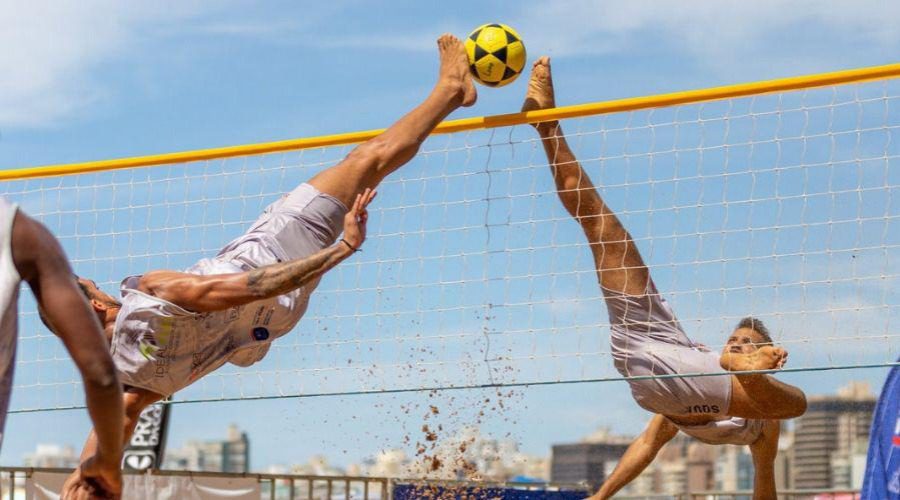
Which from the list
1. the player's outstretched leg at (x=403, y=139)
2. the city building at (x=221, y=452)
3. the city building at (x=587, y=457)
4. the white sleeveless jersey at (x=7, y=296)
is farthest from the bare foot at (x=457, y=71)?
the city building at (x=221, y=452)

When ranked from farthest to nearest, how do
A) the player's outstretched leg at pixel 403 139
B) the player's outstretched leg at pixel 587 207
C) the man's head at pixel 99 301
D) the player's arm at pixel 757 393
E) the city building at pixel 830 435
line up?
the city building at pixel 830 435 < the player's outstretched leg at pixel 587 207 < the player's outstretched leg at pixel 403 139 < the player's arm at pixel 757 393 < the man's head at pixel 99 301

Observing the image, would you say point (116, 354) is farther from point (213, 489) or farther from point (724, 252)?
point (213, 489)

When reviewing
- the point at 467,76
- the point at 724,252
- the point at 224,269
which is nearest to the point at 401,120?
the point at 467,76

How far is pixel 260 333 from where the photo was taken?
21.1ft

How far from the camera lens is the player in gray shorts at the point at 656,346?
6.79 m

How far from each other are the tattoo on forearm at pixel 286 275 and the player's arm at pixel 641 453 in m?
2.91

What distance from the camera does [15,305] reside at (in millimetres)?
3438

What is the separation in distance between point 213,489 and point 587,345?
14.4ft

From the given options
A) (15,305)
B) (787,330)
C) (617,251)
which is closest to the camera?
(15,305)

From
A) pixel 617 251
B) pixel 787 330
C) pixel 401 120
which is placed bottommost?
pixel 787 330

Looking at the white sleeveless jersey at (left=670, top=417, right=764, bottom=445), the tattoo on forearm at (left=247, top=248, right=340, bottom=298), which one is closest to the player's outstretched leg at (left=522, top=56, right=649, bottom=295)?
the white sleeveless jersey at (left=670, top=417, right=764, bottom=445)

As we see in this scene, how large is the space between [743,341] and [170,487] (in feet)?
16.3

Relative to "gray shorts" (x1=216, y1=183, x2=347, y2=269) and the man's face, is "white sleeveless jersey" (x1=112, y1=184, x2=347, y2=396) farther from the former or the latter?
the man's face

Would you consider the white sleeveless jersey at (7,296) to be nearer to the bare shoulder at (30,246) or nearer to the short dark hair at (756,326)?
the bare shoulder at (30,246)
